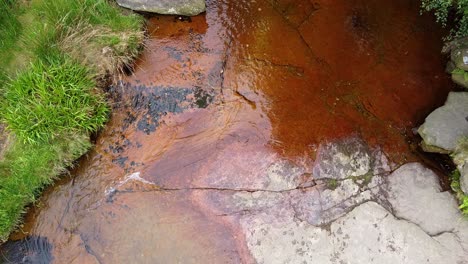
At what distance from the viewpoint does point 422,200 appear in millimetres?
4270

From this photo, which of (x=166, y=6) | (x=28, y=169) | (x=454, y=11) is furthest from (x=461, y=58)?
(x=28, y=169)

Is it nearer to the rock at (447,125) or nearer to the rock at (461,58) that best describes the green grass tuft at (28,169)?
the rock at (447,125)

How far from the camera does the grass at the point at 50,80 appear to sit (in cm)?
424

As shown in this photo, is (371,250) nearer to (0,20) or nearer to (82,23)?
(82,23)

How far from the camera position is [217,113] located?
15.3 feet

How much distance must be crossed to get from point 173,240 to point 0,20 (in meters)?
3.14

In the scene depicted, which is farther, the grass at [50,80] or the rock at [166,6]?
the rock at [166,6]

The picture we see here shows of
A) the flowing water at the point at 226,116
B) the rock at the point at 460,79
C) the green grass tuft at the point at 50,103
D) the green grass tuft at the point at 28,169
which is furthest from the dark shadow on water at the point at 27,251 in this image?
the rock at the point at 460,79

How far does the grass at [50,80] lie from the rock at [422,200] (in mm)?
3238

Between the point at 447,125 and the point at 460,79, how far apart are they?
71cm

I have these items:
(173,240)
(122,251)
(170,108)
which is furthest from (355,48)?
(122,251)

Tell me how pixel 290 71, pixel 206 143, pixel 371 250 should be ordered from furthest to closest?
pixel 290 71, pixel 206 143, pixel 371 250

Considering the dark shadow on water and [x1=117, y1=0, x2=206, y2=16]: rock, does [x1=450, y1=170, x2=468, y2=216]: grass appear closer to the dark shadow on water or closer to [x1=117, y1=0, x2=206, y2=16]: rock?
[x1=117, y1=0, x2=206, y2=16]: rock

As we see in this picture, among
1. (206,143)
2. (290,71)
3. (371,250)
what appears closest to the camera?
(371,250)
